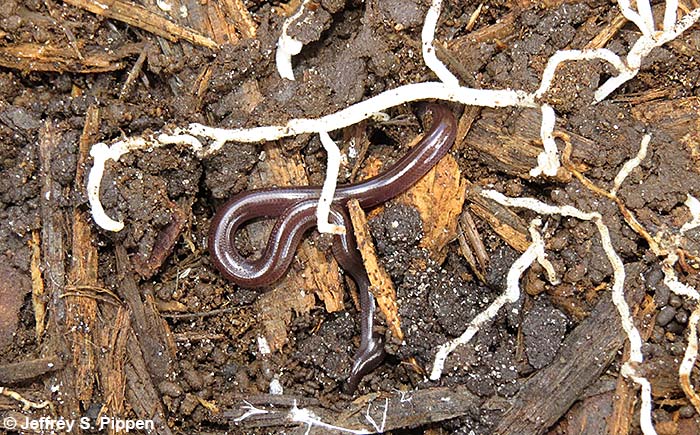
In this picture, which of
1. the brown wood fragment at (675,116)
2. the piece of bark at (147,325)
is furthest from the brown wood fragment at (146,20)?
the brown wood fragment at (675,116)

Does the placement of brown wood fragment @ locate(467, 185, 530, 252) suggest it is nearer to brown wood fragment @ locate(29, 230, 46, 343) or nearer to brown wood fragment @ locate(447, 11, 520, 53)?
brown wood fragment @ locate(447, 11, 520, 53)

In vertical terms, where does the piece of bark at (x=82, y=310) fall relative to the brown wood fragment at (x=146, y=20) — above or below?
below

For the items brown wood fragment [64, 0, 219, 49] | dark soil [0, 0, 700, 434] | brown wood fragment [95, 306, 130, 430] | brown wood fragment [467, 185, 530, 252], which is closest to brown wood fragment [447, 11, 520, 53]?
dark soil [0, 0, 700, 434]

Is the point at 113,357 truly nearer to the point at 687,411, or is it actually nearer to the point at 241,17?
the point at 241,17

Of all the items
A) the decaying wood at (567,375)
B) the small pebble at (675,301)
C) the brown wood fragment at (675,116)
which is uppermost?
the brown wood fragment at (675,116)

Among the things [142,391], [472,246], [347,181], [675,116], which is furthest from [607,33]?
[142,391]

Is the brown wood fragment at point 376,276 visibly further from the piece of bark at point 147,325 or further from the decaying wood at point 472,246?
the piece of bark at point 147,325
